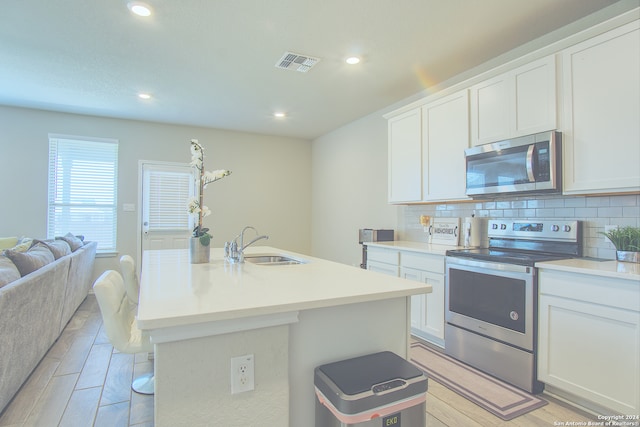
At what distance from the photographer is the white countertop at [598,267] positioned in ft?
5.82

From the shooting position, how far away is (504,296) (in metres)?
2.39

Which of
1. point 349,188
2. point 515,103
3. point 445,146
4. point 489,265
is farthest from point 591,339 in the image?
point 349,188

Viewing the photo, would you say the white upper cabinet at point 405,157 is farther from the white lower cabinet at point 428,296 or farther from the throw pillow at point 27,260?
the throw pillow at point 27,260

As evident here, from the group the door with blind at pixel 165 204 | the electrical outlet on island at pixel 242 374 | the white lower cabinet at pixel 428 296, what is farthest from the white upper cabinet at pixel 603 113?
the door with blind at pixel 165 204

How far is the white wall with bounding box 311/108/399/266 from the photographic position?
4.54 meters

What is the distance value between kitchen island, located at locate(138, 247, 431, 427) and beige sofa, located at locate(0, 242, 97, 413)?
41.2 inches

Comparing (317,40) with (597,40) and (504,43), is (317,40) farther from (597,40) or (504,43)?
(597,40)

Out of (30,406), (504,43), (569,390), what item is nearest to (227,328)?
(30,406)

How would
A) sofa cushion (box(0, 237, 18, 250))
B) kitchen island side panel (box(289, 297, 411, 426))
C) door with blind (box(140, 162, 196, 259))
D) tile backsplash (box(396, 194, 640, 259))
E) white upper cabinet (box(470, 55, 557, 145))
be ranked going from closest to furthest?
kitchen island side panel (box(289, 297, 411, 426))
tile backsplash (box(396, 194, 640, 259))
white upper cabinet (box(470, 55, 557, 145))
sofa cushion (box(0, 237, 18, 250))
door with blind (box(140, 162, 196, 259))

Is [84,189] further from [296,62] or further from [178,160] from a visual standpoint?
[296,62]

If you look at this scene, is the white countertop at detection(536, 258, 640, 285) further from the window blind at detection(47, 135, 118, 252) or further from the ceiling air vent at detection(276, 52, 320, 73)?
the window blind at detection(47, 135, 118, 252)

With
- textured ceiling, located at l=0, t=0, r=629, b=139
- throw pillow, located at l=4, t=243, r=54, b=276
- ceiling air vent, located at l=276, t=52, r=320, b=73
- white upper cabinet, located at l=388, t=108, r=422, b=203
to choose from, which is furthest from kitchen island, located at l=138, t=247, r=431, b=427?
ceiling air vent, located at l=276, t=52, r=320, b=73

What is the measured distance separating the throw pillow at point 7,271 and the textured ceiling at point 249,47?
70.8 inches

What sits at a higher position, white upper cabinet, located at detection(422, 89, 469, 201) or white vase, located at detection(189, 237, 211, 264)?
white upper cabinet, located at detection(422, 89, 469, 201)
